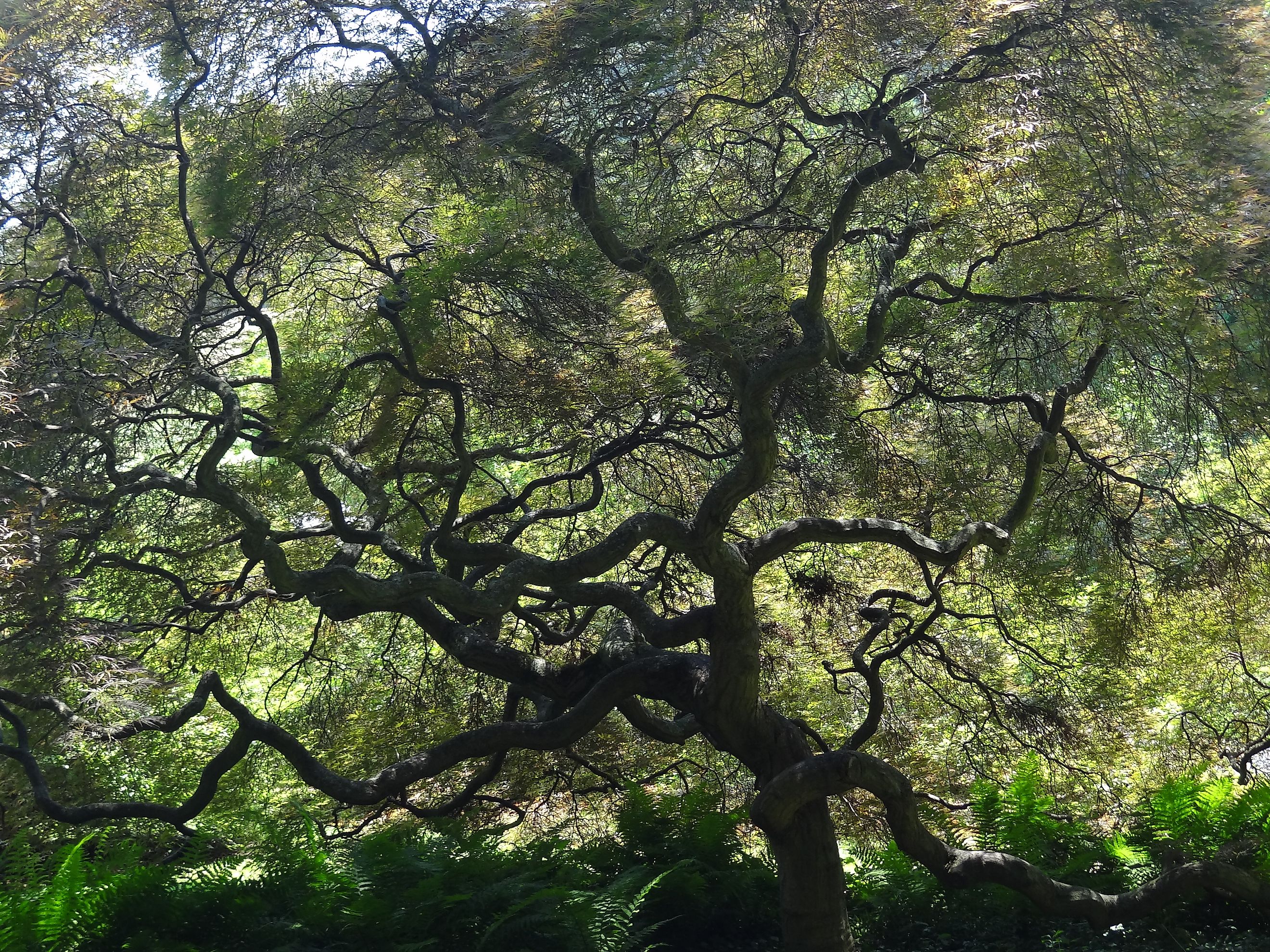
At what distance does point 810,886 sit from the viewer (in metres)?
5.46

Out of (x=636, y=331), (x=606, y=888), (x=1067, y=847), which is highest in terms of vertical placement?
(x=636, y=331)

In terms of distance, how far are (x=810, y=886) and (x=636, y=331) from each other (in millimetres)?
3088

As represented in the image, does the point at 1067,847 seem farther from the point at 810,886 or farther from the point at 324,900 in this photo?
the point at 324,900

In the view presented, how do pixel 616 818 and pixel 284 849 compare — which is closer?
pixel 284 849

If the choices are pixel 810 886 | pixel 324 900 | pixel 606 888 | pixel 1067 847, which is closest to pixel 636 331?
pixel 606 888

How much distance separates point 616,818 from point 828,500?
2.58m

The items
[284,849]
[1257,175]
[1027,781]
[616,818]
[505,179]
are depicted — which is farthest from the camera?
[616,818]

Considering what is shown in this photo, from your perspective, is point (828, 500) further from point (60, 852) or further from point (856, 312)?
point (60, 852)

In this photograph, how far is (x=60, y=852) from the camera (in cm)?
498

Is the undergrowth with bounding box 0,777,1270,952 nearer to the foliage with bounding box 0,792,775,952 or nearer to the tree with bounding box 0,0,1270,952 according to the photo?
the foliage with bounding box 0,792,775,952

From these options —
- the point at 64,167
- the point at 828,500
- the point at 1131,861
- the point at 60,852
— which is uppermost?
the point at 64,167

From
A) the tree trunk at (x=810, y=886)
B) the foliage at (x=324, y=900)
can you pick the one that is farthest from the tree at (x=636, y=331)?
the foliage at (x=324, y=900)

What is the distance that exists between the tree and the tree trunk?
26 millimetres

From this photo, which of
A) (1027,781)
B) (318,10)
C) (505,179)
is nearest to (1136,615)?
(1027,781)
